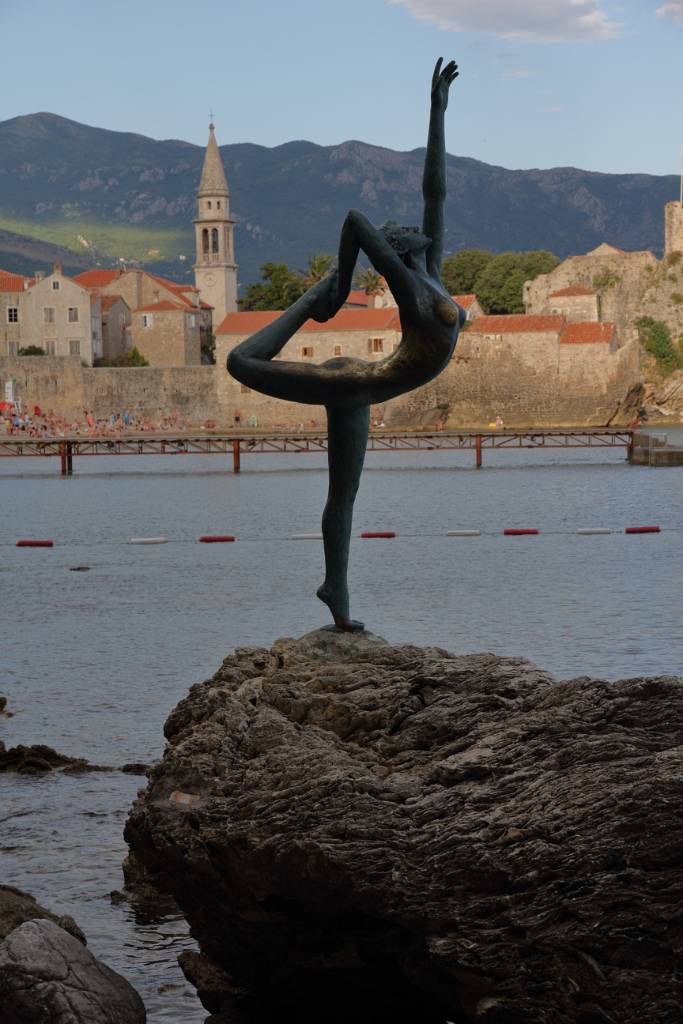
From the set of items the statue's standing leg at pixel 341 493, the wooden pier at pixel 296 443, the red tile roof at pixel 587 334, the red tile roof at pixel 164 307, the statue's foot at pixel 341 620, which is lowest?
the wooden pier at pixel 296 443

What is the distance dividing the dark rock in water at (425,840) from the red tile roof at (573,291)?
10069cm

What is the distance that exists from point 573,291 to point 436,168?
100073 millimetres

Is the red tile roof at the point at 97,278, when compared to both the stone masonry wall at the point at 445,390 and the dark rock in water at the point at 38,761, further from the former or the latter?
the dark rock in water at the point at 38,761

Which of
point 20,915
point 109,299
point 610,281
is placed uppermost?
point 610,281

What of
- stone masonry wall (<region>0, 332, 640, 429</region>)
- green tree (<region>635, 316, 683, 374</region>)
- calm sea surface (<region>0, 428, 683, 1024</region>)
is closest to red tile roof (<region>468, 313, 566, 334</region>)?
stone masonry wall (<region>0, 332, 640, 429</region>)

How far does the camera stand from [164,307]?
342 ft

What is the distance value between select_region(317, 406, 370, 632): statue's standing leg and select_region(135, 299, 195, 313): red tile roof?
98.4 m

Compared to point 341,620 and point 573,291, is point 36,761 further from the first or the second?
point 573,291

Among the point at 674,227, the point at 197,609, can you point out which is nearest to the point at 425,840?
the point at 197,609

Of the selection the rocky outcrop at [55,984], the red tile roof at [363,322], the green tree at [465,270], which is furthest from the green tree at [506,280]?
the rocky outcrop at [55,984]

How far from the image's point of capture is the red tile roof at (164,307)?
342 ft

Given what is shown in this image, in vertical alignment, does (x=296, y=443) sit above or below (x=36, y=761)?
below

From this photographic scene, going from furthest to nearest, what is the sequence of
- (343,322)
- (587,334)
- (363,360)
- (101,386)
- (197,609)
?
(101,386)
(587,334)
(343,322)
(197,609)
(363,360)

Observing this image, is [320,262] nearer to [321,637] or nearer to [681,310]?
[681,310]
